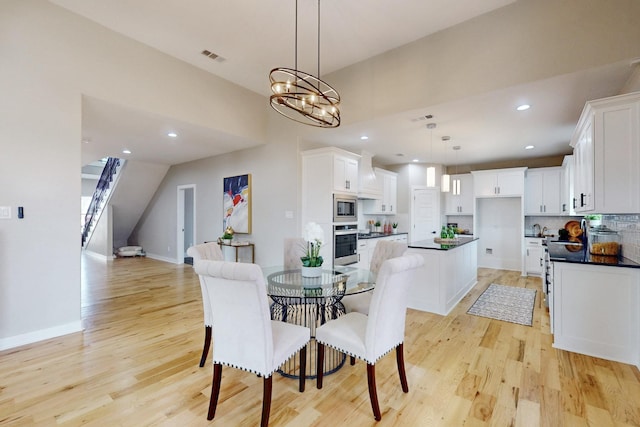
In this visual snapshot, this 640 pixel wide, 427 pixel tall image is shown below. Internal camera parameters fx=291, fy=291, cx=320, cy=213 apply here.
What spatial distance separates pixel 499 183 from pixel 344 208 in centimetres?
393

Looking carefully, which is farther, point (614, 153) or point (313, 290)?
point (614, 153)

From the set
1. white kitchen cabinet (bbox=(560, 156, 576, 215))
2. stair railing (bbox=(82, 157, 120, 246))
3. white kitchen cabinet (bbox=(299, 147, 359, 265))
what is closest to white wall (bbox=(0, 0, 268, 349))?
white kitchen cabinet (bbox=(299, 147, 359, 265))

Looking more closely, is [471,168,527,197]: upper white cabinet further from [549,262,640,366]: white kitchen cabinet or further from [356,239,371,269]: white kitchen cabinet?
[549,262,640,366]: white kitchen cabinet

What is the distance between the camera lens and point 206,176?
6668mm

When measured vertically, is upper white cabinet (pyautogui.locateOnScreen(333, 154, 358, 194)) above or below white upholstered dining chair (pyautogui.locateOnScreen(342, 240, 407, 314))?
above

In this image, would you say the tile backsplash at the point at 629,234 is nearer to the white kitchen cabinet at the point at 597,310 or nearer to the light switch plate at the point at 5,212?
the white kitchen cabinet at the point at 597,310

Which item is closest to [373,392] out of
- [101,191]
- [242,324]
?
[242,324]

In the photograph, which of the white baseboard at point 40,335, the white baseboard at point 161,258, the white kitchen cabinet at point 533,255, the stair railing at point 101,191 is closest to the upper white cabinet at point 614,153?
the white kitchen cabinet at point 533,255

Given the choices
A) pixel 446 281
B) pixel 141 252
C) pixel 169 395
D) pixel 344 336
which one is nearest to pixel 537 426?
pixel 344 336

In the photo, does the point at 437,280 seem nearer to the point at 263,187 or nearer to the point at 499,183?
the point at 263,187

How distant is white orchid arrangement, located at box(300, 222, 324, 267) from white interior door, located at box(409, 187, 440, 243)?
16.8ft

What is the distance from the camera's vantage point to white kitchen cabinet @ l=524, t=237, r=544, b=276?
19.4ft

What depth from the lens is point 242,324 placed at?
1658 mm

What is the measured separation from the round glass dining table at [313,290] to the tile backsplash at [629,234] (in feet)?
8.07
